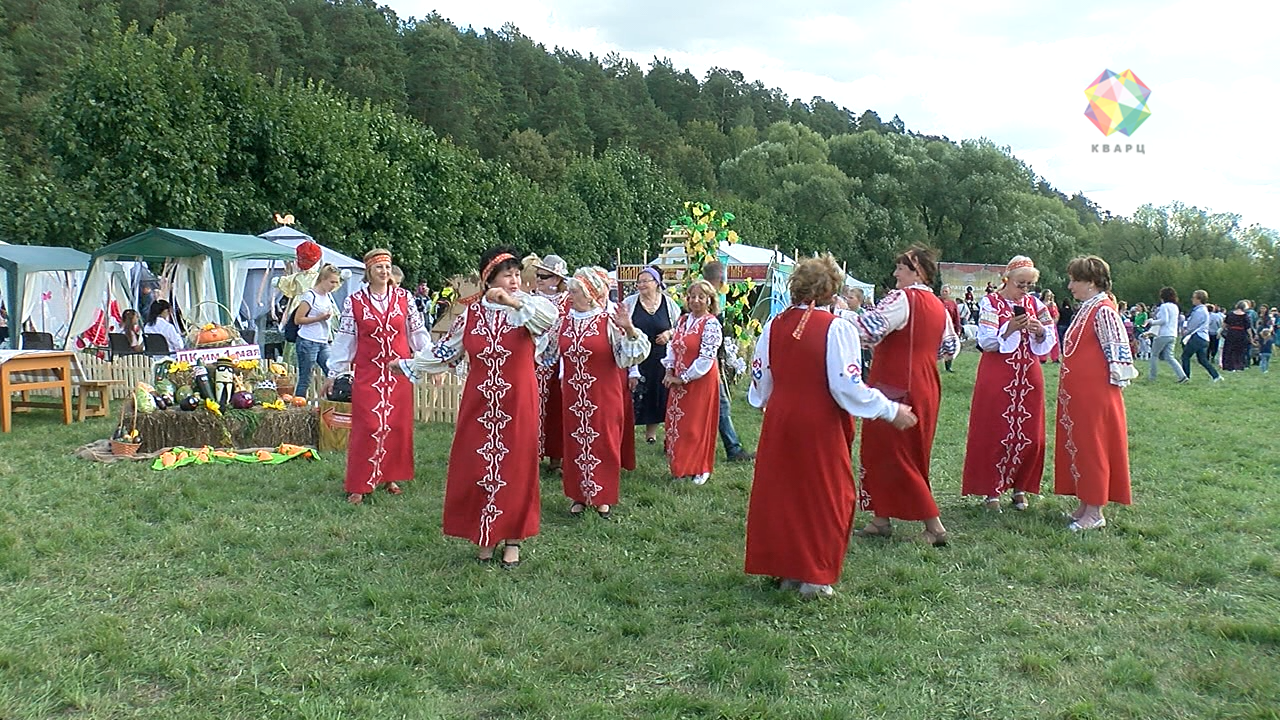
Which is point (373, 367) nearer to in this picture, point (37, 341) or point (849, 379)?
point (849, 379)

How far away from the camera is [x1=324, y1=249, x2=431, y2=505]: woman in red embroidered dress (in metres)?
6.82

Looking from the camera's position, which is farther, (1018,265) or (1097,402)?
(1018,265)

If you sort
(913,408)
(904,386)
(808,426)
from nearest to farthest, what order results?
(808,426) < (904,386) < (913,408)

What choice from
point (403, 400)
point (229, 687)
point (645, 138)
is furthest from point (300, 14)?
point (229, 687)

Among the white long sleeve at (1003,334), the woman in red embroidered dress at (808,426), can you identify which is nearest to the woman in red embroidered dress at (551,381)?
the woman in red embroidered dress at (808,426)

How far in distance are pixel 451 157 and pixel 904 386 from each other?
2298 cm

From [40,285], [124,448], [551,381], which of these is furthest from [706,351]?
[40,285]

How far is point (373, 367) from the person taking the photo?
6.91 m

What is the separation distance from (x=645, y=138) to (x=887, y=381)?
2300 inches

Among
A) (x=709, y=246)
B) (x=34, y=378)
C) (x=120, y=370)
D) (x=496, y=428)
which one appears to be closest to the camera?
(x=496, y=428)

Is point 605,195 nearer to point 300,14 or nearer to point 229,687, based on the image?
→ point 300,14

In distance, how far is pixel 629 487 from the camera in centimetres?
743

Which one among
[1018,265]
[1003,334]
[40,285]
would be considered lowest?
[1003,334]

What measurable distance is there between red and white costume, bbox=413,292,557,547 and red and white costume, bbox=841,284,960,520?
196 centimetres
